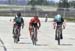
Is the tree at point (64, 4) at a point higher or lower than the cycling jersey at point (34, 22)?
lower

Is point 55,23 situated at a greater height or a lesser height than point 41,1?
greater

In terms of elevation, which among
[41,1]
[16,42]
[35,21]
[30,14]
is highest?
[35,21]

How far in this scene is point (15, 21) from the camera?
70.0 ft

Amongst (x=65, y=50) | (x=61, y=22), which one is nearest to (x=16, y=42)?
(x=61, y=22)

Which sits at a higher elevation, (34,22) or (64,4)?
(34,22)

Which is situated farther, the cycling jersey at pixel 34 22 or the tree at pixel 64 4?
the tree at pixel 64 4

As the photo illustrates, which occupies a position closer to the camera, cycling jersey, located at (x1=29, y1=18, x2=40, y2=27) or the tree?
cycling jersey, located at (x1=29, y1=18, x2=40, y2=27)

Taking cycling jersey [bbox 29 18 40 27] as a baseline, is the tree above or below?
below

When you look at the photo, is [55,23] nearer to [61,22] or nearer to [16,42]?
[61,22]

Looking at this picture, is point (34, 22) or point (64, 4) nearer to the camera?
point (34, 22)

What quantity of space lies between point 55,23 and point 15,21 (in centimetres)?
220

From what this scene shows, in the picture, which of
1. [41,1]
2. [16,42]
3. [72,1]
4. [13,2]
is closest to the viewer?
[16,42]

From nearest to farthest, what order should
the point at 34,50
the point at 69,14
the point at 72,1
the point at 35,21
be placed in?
1. the point at 34,50
2. the point at 35,21
3. the point at 69,14
4. the point at 72,1

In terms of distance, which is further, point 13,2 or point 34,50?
point 13,2
